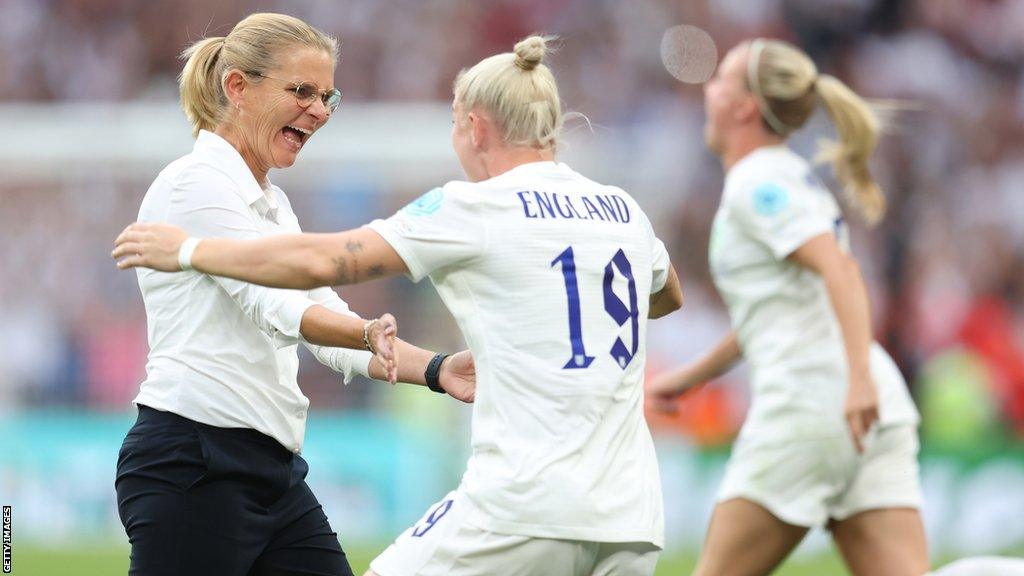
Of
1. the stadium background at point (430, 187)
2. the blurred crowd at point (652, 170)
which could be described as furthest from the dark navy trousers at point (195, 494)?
the blurred crowd at point (652, 170)

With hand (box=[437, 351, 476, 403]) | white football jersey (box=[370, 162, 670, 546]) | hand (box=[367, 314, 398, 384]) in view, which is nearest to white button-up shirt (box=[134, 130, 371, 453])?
hand (box=[367, 314, 398, 384])

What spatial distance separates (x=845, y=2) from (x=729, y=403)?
5.19m

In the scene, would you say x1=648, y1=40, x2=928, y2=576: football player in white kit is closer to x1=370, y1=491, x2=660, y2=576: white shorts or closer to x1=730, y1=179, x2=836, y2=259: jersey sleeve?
x1=730, y1=179, x2=836, y2=259: jersey sleeve

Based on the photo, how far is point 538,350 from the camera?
3.63 meters

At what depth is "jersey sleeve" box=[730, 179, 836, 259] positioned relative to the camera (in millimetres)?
5020

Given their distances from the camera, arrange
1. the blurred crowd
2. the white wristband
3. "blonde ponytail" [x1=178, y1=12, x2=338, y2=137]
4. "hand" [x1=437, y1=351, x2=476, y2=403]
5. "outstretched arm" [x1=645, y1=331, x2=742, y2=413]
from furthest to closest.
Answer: the blurred crowd
"outstretched arm" [x1=645, y1=331, x2=742, y2=413]
"blonde ponytail" [x1=178, y1=12, x2=338, y2=137]
"hand" [x1=437, y1=351, x2=476, y2=403]
the white wristband

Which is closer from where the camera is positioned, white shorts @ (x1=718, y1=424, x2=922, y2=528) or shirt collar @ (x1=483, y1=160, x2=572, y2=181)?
shirt collar @ (x1=483, y1=160, x2=572, y2=181)

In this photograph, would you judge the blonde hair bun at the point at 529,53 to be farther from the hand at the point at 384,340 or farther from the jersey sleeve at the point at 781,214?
the jersey sleeve at the point at 781,214

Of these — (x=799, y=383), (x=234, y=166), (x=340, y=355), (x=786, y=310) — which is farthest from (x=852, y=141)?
(x=234, y=166)

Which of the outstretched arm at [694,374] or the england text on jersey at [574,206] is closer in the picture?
the england text on jersey at [574,206]

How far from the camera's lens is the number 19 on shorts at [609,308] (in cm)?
364

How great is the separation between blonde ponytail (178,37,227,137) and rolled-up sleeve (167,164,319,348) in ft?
1.01

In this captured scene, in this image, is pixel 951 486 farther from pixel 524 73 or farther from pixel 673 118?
pixel 524 73

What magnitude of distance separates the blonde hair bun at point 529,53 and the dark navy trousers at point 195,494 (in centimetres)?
130
